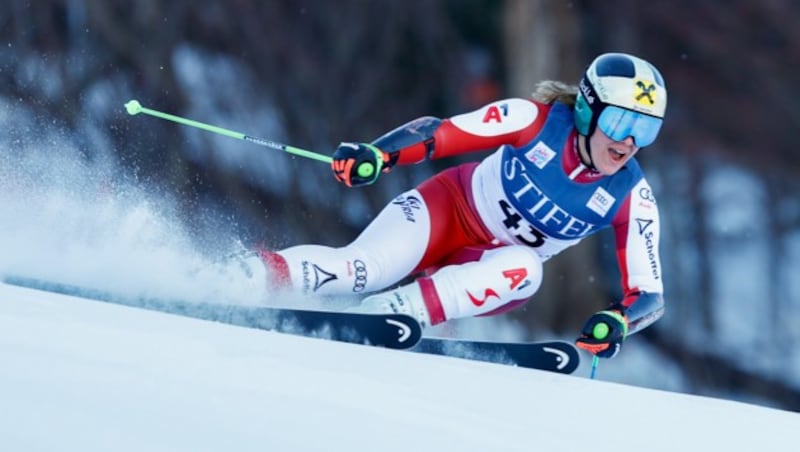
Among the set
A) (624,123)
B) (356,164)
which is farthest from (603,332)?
(356,164)

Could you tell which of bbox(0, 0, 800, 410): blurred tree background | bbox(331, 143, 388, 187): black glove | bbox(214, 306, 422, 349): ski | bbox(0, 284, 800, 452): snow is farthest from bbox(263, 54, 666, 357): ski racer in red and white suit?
bbox(0, 0, 800, 410): blurred tree background

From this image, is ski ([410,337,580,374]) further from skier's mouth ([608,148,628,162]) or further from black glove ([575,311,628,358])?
skier's mouth ([608,148,628,162])

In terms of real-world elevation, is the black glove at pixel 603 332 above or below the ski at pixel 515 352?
above

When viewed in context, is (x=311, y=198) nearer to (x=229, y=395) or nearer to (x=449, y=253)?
(x=449, y=253)

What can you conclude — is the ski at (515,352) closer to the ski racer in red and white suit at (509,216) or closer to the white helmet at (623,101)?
the ski racer in red and white suit at (509,216)

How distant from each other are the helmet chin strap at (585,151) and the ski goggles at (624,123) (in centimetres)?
7

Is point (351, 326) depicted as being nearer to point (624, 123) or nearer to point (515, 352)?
point (515, 352)

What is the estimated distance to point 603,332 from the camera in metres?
4.61

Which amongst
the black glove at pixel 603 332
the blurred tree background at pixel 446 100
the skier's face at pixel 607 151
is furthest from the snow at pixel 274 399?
the blurred tree background at pixel 446 100

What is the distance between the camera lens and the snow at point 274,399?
2781 mm

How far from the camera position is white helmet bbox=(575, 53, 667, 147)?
4.59 m

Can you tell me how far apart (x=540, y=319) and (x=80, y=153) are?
3.65 metres

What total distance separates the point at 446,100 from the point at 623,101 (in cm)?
840

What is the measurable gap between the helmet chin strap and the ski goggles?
0.24 feet
